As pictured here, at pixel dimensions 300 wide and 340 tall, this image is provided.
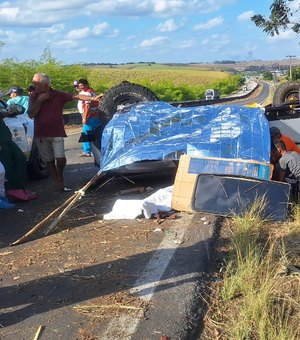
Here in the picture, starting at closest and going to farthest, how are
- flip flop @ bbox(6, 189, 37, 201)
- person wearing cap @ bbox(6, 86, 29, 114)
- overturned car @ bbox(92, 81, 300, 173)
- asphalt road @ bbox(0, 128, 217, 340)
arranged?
asphalt road @ bbox(0, 128, 217, 340) < overturned car @ bbox(92, 81, 300, 173) < flip flop @ bbox(6, 189, 37, 201) < person wearing cap @ bbox(6, 86, 29, 114)

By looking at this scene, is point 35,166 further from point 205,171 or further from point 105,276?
point 105,276

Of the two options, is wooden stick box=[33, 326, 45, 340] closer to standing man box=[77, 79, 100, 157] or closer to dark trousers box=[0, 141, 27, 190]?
dark trousers box=[0, 141, 27, 190]

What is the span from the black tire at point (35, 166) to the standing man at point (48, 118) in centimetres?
110

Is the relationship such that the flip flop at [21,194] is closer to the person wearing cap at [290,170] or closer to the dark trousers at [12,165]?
the dark trousers at [12,165]

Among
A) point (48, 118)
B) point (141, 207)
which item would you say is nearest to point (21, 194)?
point (48, 118)

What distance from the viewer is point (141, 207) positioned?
20.6 feet

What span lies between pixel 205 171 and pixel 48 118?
254cm

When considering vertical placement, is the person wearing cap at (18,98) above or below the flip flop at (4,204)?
above

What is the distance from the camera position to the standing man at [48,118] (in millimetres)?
7546

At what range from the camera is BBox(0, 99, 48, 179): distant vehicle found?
8.28 meters

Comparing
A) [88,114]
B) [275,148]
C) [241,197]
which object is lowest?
[241,197]

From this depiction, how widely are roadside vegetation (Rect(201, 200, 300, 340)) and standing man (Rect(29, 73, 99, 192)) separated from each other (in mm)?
3243

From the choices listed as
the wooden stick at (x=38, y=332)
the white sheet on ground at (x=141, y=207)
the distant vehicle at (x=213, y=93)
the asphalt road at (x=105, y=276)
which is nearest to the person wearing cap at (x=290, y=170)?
the asphalt road at (x=105, y=276)

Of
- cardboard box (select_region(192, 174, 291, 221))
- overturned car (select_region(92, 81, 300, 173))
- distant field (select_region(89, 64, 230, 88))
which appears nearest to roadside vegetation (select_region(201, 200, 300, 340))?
cardboard box (select_region(192, 174, 291, 221))
